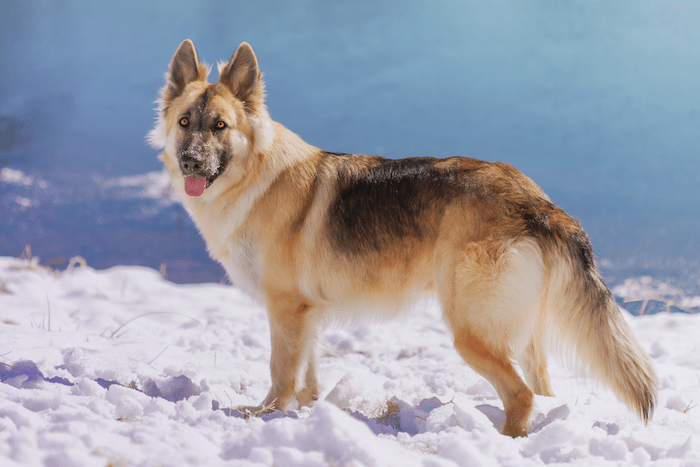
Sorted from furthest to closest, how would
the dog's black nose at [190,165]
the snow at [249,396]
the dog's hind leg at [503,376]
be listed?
1. the dog's black nose at [190,165]
2. the dog's hind leg at [503,376]
3. the snow at [249,396]

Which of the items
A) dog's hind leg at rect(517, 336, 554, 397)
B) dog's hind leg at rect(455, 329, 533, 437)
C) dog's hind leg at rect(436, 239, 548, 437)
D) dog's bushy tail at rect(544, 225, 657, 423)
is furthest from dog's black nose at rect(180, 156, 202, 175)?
dog's hind leg at rect(517, 336, 554, 397)

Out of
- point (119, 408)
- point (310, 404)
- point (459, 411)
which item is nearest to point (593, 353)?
point (459, 411)

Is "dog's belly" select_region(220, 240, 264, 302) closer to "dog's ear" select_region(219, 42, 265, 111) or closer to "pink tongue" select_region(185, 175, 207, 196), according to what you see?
"pink tongue" select_region(185, 175, 207, 196)

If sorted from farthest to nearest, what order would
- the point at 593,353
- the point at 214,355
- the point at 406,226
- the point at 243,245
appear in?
the point at 214,355 → the point at 243,245 → the point at 406,226 → the point at 593,353

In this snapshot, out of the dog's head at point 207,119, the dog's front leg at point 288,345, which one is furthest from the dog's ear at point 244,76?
the dog's front leg at point 288,345

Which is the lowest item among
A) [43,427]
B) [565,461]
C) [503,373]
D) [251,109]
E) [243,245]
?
[43,427]

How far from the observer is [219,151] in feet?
11.5

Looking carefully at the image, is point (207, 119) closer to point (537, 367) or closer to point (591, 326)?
point (591, 326)

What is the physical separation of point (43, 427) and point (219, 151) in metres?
2.12

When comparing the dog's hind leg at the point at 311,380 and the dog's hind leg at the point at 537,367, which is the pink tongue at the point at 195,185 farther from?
the dog's hind leg at the point at 537,367

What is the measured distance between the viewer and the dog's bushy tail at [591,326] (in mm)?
2578

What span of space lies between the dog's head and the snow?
117 centimetres

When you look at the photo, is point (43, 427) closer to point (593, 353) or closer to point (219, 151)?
point (219, 151)

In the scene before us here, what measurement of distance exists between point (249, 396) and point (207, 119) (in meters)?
2.23
